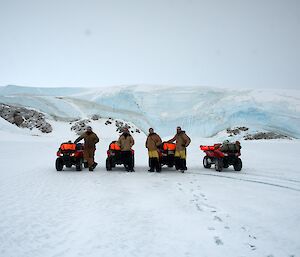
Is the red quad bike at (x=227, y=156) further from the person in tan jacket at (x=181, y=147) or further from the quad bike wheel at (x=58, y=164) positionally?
the quad bike wheel at (x=58, y=164)

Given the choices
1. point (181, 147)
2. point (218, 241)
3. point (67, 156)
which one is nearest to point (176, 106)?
point (181, 147)

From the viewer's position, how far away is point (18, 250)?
407cm

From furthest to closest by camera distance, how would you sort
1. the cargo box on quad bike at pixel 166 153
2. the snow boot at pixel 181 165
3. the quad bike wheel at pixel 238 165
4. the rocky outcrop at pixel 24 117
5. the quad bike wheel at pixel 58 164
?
the rocky outcrop at pixel 24 117 → the cargo box on quad bike at pixel 166 153 → the quad bike wheel at pixel 238 165 → the snow boot at pixel 181 165 → the quad bike wheel at pixel 58 164

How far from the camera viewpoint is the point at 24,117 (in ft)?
163

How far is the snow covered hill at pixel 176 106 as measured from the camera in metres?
44.0

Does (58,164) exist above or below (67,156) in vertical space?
below

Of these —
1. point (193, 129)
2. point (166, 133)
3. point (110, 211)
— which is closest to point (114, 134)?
point (166, 133)

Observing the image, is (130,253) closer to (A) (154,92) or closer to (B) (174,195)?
(B) (174,195)

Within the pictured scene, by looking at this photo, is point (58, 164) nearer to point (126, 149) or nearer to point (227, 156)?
point (126, 149)

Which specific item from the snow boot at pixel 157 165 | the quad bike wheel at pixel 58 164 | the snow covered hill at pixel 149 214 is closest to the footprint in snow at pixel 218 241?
the snow covered hill at pixel 149 214

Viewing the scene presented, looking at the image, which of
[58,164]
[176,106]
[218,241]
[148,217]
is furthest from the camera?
[176,106]

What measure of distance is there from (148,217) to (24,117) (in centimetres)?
4774

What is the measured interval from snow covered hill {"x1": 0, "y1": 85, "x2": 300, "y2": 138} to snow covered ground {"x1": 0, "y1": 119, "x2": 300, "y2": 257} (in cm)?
3632

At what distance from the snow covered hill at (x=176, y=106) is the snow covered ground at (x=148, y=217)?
36318 millimetres
